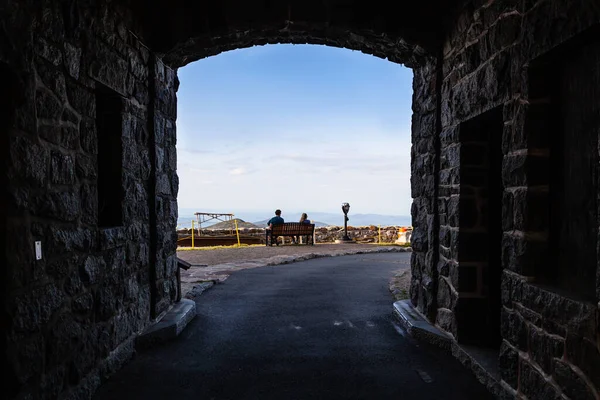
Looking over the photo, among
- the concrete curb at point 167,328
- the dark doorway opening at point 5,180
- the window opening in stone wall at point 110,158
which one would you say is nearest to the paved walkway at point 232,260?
the concrete curb at point 167,328

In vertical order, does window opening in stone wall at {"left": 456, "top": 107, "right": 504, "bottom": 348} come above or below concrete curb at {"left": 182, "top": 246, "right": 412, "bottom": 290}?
above

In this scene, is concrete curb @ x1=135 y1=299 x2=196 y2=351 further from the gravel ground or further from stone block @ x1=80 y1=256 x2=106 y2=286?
the gravel ground

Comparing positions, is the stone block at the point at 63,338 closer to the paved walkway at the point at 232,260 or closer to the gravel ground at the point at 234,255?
the paved walkway at the point at 232,260

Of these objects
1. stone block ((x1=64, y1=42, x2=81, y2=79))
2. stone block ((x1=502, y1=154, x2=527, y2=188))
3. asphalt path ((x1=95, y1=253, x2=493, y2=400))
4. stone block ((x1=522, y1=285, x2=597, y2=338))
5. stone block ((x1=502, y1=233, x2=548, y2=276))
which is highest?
stone block ((x1=64, y1=42, x2=81, y2=79))

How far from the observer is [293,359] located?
392 centimetres

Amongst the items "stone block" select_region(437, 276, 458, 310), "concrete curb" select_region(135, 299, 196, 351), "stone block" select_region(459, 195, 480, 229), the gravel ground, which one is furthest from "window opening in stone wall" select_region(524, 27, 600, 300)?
the gravel ground

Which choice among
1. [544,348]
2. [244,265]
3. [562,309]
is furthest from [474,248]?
[244,265]

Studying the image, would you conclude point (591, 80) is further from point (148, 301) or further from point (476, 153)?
point (148, 301)

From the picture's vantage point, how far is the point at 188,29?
4.44 meters

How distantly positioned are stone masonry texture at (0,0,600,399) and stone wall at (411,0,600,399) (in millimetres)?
13

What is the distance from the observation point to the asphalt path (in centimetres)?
326

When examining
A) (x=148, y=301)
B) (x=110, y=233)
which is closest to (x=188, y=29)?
(x=110, y=233)

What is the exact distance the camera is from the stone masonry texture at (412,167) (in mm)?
2434

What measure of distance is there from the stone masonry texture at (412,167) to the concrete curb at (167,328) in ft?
0.43
